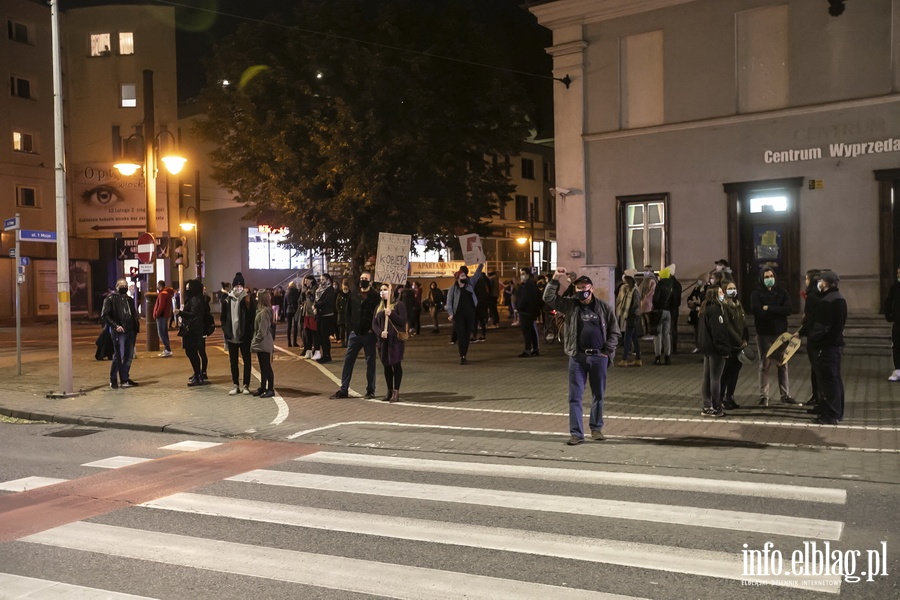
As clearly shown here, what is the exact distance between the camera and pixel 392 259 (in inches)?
597

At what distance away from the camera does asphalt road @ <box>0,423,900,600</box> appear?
15.9ft

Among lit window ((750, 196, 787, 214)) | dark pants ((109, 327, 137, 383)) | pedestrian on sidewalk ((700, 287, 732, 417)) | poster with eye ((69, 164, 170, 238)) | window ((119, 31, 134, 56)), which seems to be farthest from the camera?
window ((119, 31, 134, 56))

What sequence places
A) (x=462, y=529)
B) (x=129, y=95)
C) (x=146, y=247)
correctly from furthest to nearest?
(x=129, y=95) < (x=146, y=247) < (x=462, y=529)

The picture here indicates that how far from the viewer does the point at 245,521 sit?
20.6 feet

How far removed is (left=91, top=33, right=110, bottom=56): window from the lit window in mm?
34619

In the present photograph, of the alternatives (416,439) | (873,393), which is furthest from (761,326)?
(416,439)

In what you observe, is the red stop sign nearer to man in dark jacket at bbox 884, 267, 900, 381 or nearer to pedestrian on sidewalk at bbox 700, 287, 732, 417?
pedestrian on sidewalk at bbox 700, 287, 732, 417

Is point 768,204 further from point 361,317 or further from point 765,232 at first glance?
point 361,317

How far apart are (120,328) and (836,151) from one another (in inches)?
570

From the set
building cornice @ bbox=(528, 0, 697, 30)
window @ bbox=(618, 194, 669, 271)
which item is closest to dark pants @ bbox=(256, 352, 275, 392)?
window @ bbox=(618, 194, 669, 271)

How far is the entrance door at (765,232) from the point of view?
18.0m

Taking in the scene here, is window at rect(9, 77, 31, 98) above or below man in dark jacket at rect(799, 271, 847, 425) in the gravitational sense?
above

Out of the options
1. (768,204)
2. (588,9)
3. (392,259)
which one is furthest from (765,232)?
(392,259)

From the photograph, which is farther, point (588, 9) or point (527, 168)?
point (527, 168)
